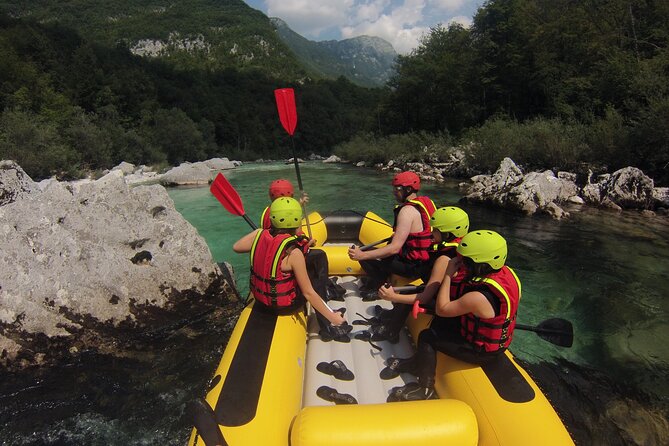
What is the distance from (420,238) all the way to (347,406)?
176 centimetres

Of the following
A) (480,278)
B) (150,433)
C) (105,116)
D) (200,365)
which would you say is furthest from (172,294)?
(105,116)

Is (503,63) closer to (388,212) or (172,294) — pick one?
(388,212)

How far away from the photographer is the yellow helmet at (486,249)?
6.72 feet

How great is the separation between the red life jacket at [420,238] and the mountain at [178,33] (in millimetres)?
71951

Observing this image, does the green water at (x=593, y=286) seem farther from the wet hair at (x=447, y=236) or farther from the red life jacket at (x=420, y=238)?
the wet hair at (x=447, y=236)

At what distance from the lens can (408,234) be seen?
338 centimetres

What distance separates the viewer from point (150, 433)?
2.76 metres

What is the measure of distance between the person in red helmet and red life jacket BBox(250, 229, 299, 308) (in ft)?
3.01

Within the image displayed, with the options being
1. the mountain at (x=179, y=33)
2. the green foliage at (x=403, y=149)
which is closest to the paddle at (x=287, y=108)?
the green foliage at (x=403, y=149)

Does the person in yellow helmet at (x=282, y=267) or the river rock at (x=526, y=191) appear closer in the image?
the person in yellow helmet at (x=282, y=267)

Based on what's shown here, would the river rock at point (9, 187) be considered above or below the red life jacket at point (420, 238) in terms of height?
below

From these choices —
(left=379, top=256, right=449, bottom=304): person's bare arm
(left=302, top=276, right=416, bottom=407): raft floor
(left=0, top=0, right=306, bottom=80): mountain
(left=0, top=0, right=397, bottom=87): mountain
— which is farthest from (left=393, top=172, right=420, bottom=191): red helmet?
(left=0, top=0, right=397, bottom=87): mountain

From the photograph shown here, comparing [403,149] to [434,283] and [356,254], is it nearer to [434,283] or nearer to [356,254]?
[356,254]

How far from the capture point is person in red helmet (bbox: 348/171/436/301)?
10.9ft
